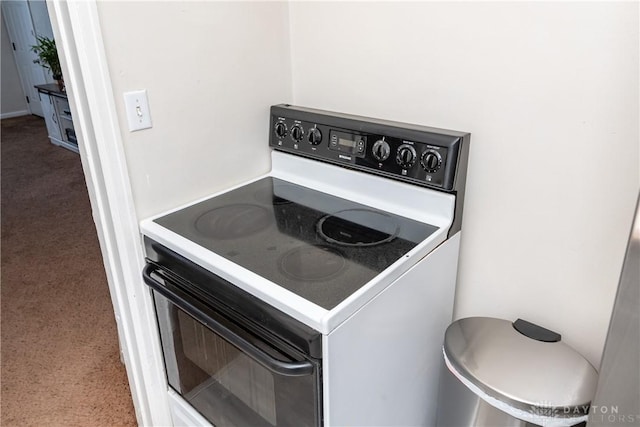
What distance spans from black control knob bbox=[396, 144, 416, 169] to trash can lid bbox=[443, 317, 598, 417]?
1.43ft

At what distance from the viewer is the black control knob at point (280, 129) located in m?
1.46

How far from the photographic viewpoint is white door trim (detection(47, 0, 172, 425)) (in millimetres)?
1027

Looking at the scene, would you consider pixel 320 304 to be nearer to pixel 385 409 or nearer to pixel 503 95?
pixel 385 409

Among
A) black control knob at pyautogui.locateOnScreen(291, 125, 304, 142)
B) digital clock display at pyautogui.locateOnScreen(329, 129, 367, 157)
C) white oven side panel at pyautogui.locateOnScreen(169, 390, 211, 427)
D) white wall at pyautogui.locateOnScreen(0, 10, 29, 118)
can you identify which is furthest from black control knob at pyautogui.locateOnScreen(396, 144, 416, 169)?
white wall at pyautogui.locateOnScreen(0, 10, 29, 118)

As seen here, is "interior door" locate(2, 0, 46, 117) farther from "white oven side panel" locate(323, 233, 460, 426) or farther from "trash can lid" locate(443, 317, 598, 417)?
"trash can lid" locate(443, 317, 598, 417)

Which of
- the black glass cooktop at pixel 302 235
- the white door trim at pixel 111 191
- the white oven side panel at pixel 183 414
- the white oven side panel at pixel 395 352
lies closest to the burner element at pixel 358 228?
the black glass cooktop at pixel 302 235

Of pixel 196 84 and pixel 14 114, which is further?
pixel 14 114

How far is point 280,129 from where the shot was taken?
4.83 ft

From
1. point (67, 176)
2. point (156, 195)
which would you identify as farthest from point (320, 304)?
point (67, 176)

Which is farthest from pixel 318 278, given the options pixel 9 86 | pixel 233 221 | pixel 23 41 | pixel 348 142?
pixel 9 86

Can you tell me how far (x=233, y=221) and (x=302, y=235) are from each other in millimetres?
206

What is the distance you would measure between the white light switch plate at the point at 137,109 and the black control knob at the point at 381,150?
59 cm

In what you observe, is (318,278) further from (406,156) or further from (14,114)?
(14,114)

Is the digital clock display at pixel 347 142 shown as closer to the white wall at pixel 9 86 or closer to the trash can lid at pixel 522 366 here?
the trash can lid at pixel 522 366
